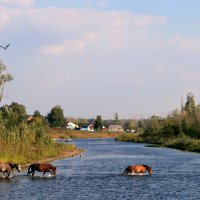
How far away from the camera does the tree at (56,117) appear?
178250 millimetres

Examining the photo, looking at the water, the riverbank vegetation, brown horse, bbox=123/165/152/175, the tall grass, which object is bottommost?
the water

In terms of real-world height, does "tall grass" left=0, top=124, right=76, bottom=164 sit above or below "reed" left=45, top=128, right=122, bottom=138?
below

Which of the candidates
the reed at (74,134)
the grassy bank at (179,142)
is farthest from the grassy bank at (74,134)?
the grassy bank at (179,142)

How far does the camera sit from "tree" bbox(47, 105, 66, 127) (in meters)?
178

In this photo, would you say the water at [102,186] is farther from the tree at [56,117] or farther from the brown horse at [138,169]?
the tree at [56,117]

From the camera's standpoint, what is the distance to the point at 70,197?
80.5 feet

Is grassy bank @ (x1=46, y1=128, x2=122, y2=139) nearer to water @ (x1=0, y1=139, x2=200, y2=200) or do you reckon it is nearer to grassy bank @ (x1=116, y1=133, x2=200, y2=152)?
grassy bank @ (x1=116, y1=133, x2=200, y2=152)

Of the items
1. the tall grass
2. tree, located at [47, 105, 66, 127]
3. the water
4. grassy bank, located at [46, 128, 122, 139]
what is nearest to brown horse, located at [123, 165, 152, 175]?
the water

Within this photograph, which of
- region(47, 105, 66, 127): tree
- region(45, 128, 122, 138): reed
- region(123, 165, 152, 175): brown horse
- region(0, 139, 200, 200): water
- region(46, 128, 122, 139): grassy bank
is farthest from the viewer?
region(47, 105, 66, 127): tree

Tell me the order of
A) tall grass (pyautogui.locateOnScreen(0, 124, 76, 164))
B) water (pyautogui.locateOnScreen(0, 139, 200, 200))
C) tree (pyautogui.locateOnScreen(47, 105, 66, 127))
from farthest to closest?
tree (pyautogui.locateOnScreen(47, 105, 66, 127))
tall grass (pyautogui.locateOnScreen(0, 124, 76, 164))
water (pyautogui.locateOnScreen(0, 139, 200, 200))

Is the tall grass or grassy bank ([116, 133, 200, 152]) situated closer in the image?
the tall grass

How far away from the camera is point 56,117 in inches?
7042

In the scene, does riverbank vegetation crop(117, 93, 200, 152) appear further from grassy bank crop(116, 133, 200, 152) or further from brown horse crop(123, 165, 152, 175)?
brown horse crop(123, 165, 152, 175)

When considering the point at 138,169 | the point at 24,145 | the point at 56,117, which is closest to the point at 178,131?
the point at 24,145
